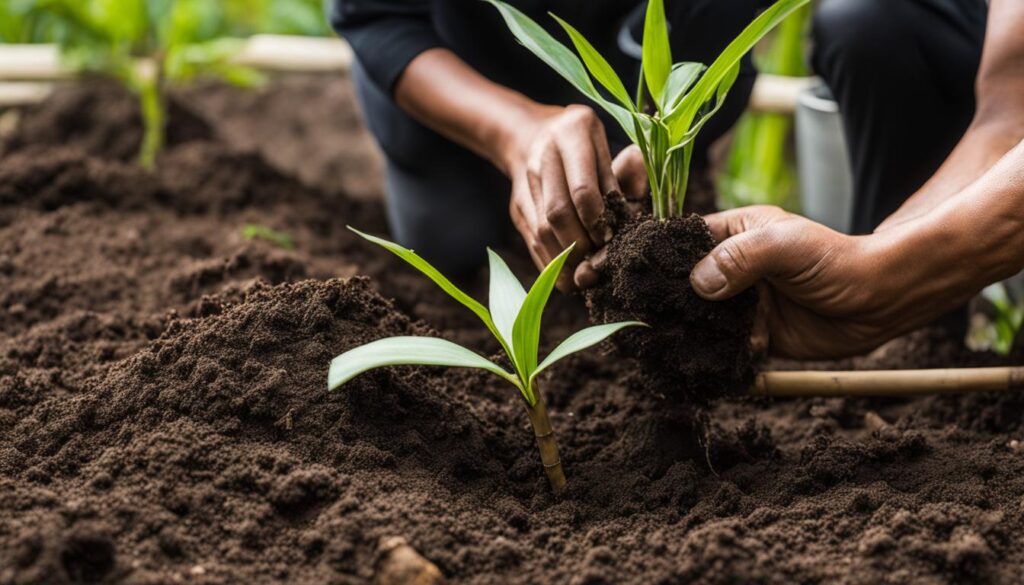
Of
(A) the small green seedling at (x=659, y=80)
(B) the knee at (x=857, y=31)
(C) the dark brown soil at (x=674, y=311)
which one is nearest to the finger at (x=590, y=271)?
(C) the dark brown soil at (x=674, y=311)

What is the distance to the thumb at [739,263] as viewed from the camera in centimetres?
141

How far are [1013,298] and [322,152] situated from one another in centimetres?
221

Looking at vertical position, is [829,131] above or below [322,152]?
above

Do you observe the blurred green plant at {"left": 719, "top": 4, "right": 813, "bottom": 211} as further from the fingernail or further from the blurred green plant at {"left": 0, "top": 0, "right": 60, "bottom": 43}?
the blurred green plant at {"left": 0, "top": 0, "right": 60, "bottom": 43}

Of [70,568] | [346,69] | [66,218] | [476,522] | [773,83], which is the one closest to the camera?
[70,568]

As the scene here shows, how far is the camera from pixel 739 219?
1.59 metres

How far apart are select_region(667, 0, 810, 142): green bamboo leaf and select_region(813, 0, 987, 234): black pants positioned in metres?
0.82

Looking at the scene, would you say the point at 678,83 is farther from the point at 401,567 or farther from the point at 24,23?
the point at 24,23

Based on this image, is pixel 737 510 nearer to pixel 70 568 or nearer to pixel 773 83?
pixel 70 568

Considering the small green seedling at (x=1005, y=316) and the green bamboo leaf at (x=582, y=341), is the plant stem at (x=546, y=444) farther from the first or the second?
the small green seedling at (x=1005, y=316)

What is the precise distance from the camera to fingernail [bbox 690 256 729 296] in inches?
55.8

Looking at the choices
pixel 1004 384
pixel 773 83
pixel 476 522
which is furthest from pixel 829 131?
pixel 476 522

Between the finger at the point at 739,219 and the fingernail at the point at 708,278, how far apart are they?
0.49 ft

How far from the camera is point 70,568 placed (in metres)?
1.16
